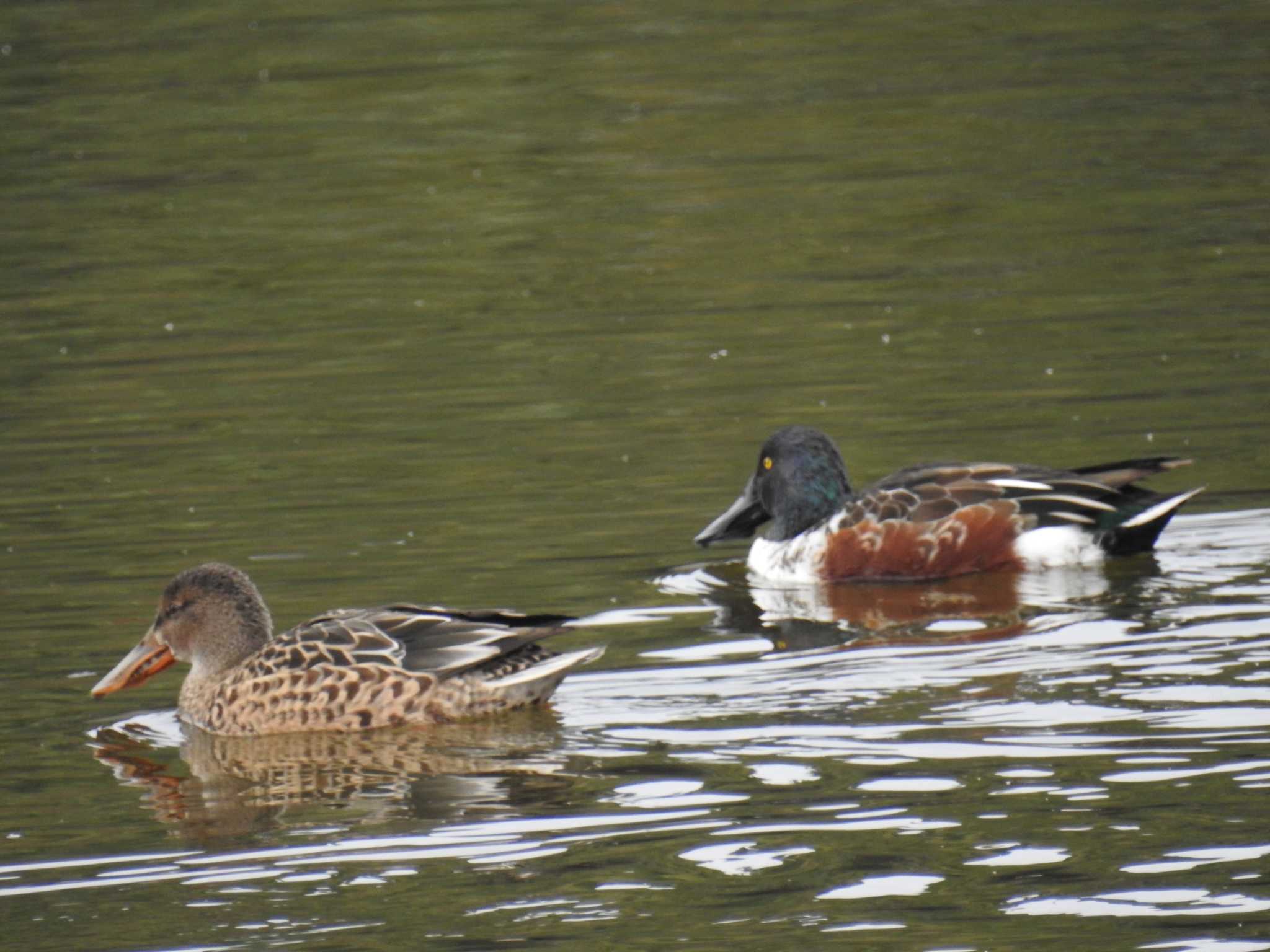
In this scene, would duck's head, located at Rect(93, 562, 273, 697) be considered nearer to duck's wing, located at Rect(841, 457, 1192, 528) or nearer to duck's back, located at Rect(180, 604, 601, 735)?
duck's back, located at Rect(180, 604, 601, 735)

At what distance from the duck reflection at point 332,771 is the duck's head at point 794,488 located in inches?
115

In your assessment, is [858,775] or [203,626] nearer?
[858,775]

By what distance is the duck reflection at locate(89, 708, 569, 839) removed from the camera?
26.6ft

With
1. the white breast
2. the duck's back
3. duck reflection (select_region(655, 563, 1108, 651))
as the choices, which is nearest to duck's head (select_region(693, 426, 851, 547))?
duck reflection (select_region(655, 563, 1108, 651))

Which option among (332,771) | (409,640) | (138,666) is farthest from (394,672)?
(138,666)

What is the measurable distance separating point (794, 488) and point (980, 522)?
3.94 ft

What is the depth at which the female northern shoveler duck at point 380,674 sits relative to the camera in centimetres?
916

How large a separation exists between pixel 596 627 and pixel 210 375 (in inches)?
261

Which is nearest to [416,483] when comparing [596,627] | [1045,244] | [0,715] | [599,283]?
[596,627]

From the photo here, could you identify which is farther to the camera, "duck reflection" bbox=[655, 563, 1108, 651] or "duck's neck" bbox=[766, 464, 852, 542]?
"duck's neck" bbox=[766, 464, 852, 542]

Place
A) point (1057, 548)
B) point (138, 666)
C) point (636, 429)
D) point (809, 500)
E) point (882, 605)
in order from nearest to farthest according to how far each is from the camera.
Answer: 1. point (138, 666)
2. point (882, 605)
3. point (1057, 548)
4. point (809, 500)
5. point (636, 429)

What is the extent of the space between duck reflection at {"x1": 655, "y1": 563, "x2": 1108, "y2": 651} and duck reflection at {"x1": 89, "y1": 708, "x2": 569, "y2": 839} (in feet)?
5.20

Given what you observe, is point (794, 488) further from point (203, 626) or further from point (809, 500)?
point (203, 626)

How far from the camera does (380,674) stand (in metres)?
9.30
